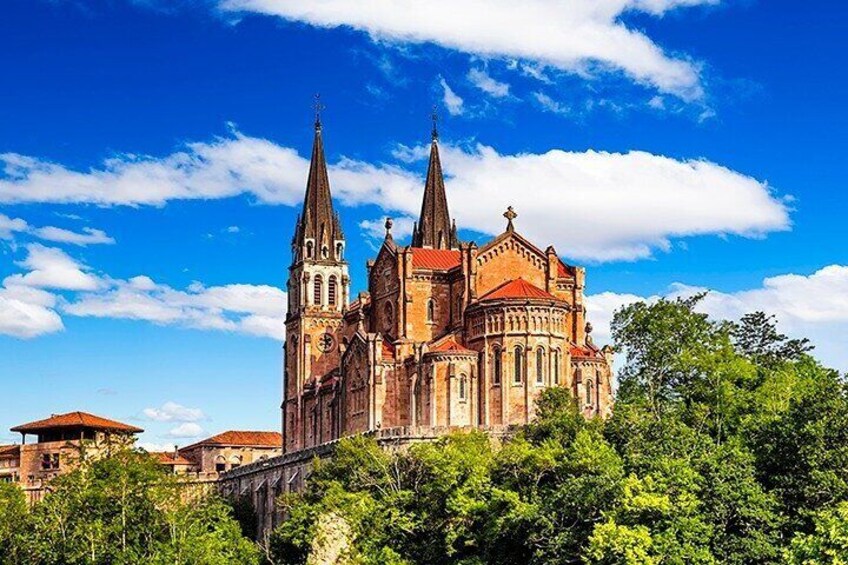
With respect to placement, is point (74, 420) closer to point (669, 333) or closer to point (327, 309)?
point (327, 309)

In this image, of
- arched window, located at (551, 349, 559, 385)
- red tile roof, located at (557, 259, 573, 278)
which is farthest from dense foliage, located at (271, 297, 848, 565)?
red tile roof, located at (557, 259, 573, 278)

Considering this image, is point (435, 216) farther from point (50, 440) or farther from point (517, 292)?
point (50, 440)

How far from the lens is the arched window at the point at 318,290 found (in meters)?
103

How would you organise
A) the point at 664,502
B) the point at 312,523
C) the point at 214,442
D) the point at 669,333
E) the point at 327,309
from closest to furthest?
the point at 664,502
the point at 312,523
the point at 669,333
the point at 327,309
the point at 214,442

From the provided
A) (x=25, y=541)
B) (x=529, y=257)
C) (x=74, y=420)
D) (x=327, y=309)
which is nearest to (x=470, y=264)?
(x=529, y=257)

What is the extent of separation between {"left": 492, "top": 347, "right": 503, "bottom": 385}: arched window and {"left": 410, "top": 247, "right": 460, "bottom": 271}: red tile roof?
8.06 m


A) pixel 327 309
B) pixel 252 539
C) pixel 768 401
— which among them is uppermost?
pixel 327 309

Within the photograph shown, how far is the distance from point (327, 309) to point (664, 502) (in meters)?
51.7

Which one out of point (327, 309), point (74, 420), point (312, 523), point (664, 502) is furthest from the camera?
point (74, 420)

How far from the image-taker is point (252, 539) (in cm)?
8962

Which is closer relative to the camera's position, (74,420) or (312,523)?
(312,523)

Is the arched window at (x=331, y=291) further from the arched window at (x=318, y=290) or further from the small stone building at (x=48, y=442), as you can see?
the small stone building at (x=48, y=442)

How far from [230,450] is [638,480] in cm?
7328

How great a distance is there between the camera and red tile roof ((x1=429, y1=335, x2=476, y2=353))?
274 feet
